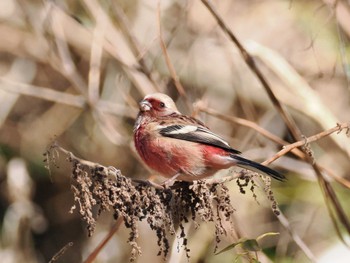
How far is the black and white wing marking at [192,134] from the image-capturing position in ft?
14.3

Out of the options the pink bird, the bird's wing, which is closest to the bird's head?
the pink bird

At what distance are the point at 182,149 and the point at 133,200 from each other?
1395 mm

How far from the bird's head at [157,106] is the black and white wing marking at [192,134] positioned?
0.28m

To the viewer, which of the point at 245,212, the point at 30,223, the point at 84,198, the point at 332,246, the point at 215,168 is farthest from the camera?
the point at 30,223

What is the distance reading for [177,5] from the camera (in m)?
6.45

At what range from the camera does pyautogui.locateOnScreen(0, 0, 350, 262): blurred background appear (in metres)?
5.98

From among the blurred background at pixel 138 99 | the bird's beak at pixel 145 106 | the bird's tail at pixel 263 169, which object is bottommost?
the bird's tail at pixel 263 169

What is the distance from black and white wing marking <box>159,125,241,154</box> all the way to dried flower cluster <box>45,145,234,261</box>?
3.38ft

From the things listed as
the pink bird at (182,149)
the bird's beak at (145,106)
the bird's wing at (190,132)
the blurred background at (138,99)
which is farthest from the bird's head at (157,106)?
the blurred background at (138,99)

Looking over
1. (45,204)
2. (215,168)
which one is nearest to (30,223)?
(45,204)

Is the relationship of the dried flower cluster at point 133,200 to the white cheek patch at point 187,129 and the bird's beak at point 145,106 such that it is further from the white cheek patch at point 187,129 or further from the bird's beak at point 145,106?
the bird's beak at point 145,106

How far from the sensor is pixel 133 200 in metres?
3.02

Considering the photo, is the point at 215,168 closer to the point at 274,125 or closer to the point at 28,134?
the point at 274,125

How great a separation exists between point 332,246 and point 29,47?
3076 mm
